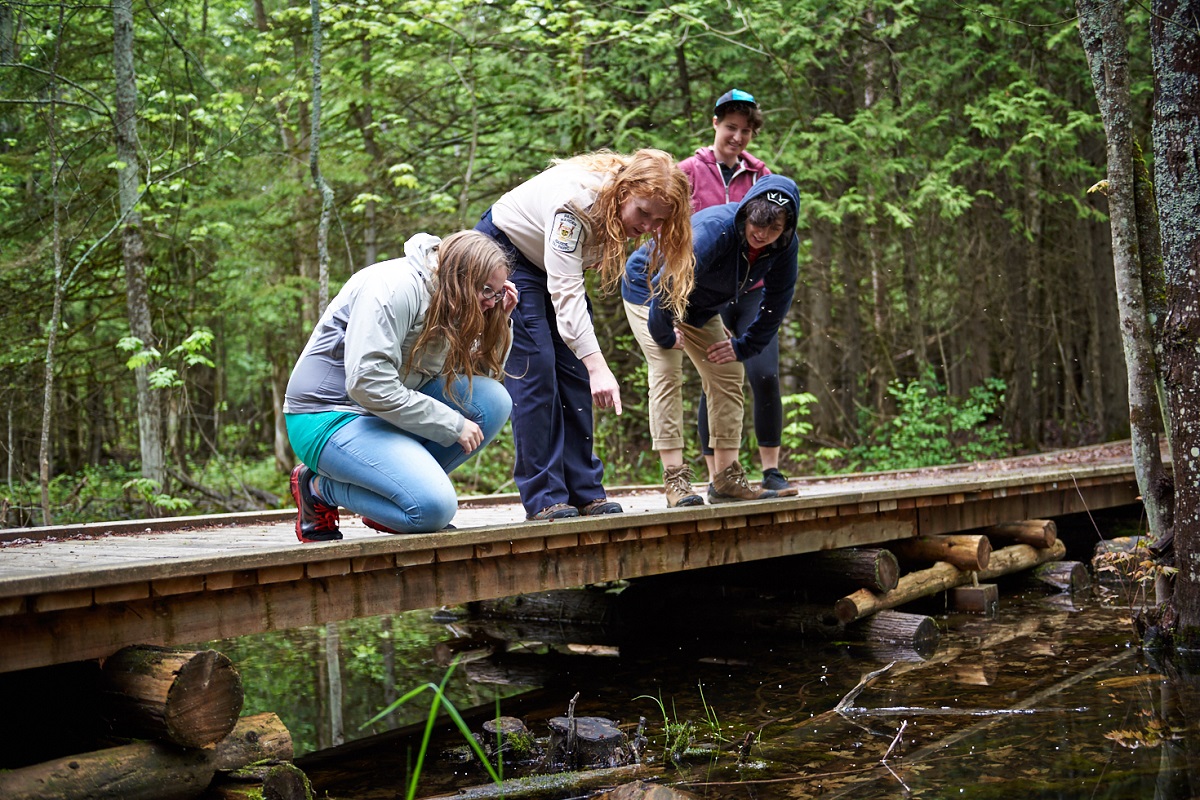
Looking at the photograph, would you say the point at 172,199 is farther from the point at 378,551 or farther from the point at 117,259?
the point at 378,551

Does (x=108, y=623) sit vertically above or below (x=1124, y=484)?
above

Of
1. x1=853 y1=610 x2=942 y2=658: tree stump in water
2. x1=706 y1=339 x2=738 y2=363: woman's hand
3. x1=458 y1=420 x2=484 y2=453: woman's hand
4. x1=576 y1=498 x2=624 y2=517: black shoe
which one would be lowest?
x1=853 y1=610 x2=942 y2=658: tree stump in water

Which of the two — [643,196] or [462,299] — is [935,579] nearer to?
[643,196]

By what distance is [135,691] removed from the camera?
3.27 metres

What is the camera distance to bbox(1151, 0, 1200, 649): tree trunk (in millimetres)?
5160

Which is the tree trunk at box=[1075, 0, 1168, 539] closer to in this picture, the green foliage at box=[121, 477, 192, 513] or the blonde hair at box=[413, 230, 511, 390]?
the blonde hair at box=[413, 230, 511, 390]

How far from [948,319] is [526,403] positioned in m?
14.1

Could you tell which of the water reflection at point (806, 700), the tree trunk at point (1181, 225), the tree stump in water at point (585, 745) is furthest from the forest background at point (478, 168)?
the tree trunk at point (1181, 225)

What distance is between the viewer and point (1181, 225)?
205 inches

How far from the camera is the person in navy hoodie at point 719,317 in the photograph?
5141 millimetres

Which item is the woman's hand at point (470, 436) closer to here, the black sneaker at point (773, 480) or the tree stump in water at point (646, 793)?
the tree stump in water at point (646, 793)

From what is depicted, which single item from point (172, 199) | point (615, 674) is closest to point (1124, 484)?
point (615, 674)

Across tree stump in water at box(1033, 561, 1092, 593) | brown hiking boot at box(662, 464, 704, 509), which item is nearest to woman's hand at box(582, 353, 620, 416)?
brown hiking boot at box(662, 464, 704, 509)

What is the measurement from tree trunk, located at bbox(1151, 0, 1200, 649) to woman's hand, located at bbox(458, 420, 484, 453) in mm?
3595
